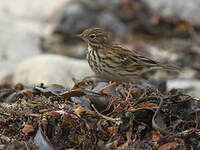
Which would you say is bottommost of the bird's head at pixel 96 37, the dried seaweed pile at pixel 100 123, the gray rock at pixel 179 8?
the dried seaweed pile at pixel 100 123

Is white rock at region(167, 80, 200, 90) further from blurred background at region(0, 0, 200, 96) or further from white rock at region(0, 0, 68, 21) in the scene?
white rock at region(0, 0, 68, 21)

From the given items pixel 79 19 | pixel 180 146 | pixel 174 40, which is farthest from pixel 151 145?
pixel 79 19

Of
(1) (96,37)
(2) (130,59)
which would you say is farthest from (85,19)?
(2) (130,59)

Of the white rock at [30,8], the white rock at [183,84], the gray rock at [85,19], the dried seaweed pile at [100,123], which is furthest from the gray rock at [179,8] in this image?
the dried seaweed pile at [100,123]

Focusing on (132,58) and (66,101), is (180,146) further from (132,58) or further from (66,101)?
(132,58)

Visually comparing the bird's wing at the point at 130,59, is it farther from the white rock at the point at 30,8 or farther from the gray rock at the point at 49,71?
the white rock at the point at 30,8

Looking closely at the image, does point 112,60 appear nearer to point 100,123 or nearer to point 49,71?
point 100,123

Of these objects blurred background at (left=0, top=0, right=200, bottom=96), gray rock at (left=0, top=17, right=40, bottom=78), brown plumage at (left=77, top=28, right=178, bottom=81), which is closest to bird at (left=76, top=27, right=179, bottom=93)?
brown plumage at (left=77, top=28, right=178, bottom=81)
